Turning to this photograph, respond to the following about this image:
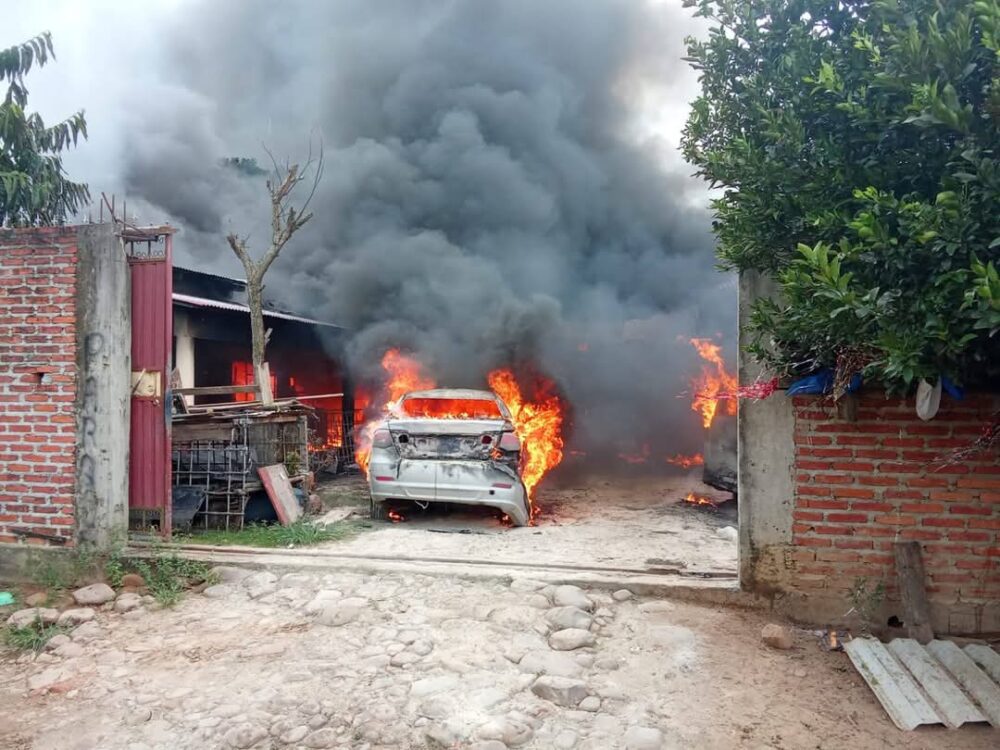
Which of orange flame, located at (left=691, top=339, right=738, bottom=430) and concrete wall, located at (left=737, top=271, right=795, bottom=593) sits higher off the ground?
orange flame, located at (left=691, top=339, right=738, bottom=430)

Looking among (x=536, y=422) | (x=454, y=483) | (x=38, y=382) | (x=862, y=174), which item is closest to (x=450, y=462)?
(x=454, y=483)

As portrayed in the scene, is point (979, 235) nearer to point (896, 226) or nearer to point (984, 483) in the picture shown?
point (896, 226)

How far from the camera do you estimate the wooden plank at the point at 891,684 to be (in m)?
3.23

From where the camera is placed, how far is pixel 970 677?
138 inches

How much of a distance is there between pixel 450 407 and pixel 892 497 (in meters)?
5.48

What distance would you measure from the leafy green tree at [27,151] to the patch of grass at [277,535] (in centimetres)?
777

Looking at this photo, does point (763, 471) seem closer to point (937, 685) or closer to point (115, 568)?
point (937, 685)

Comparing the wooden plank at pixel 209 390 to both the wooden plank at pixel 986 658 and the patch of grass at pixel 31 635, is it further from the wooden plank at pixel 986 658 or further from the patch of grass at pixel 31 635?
the wooden plank at pixel 986 658

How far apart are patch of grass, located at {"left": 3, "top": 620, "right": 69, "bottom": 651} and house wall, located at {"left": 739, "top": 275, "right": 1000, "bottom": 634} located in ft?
16.2

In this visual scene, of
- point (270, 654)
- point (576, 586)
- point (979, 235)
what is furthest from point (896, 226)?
point (270, 654)

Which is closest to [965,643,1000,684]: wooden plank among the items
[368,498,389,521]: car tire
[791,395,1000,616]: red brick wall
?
[791,395,1000,616]: red brick wall

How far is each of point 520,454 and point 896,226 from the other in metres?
4.99

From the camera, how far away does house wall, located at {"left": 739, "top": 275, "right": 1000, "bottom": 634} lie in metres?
4.05

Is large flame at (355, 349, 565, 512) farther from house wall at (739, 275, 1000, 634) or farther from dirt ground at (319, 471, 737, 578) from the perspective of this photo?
house wall at (739, 275, 1000, 634)
